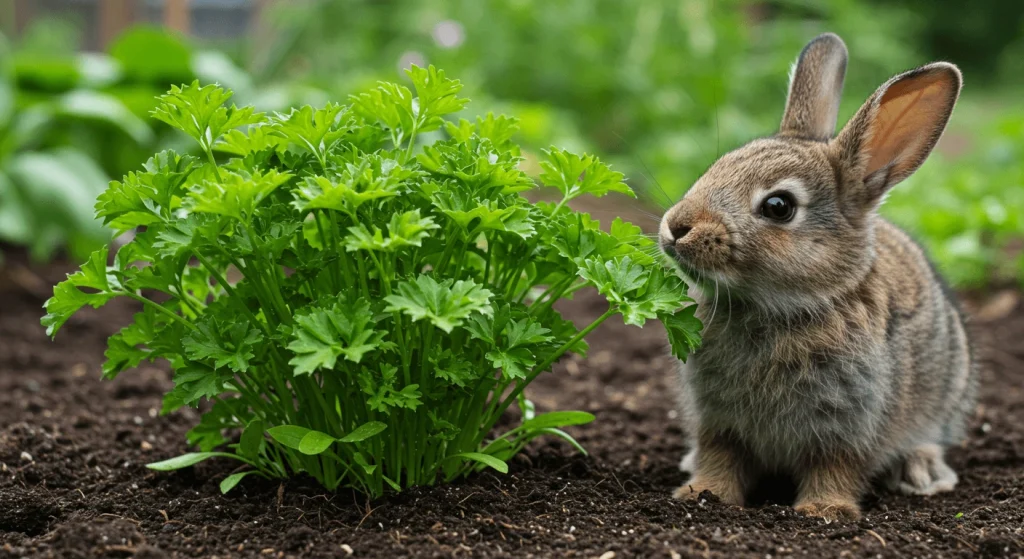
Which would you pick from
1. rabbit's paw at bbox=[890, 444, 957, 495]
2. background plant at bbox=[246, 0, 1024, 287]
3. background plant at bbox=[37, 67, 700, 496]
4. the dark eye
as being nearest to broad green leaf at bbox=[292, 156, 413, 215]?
background plant at bbox=[37, 67, 700, 496]

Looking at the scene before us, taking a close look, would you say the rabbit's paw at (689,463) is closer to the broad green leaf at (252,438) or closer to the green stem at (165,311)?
the broad green leaf at (252,438)

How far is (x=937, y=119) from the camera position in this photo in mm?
3412

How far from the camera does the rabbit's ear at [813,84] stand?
3824 millimetres

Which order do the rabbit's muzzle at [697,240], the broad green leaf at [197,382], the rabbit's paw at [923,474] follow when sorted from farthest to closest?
the rabbit's paw at [923,474] < the rabbit's muzzle at [697,240] < the broad green leaf at [197,382]

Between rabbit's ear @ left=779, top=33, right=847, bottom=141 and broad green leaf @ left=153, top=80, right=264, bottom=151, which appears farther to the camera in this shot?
rabbit's ear @ left=779, top=33, right=847, bottom=141

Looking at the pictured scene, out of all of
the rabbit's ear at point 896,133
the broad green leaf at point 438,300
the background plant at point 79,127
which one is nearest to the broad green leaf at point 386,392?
the broad green leaf at point 438,300

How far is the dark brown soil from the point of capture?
2900 millimetres

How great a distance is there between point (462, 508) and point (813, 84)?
208 centimetres

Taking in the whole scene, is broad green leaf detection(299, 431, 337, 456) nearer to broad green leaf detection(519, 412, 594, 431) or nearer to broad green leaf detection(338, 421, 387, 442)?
broad green leaf detection(338, 421, 387, 442)

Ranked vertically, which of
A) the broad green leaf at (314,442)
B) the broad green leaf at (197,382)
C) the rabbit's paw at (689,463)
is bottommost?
the rabbit's paw at (689,463)

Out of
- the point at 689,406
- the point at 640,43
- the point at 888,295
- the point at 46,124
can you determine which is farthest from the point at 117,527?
the point at 640,43

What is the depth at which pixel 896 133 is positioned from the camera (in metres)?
3.43

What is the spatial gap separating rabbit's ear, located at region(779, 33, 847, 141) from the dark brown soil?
1.38 meters

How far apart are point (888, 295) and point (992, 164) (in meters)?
5.03
